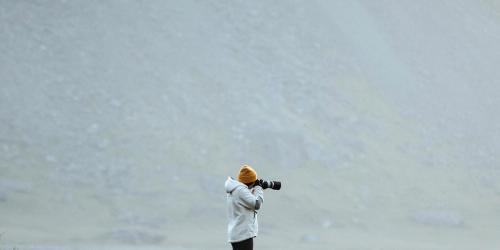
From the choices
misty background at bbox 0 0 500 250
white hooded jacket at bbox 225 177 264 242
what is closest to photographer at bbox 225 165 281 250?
white hooded jacket at bbox 225 177 264 242

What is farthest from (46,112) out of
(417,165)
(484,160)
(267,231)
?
(484,160)

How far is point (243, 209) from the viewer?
6.97 metres

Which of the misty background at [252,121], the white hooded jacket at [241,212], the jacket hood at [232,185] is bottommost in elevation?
the white hooded jacket at [241,212]

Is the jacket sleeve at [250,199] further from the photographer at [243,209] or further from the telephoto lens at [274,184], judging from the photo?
the telephoto lens at [274,184]

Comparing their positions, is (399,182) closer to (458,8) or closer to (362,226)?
(362,226)

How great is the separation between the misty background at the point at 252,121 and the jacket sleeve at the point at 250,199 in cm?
1820

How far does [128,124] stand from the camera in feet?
116

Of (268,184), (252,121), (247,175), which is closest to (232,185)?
(247,175)

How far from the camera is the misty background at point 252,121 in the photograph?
3070 centimetres

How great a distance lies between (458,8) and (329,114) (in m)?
14.9

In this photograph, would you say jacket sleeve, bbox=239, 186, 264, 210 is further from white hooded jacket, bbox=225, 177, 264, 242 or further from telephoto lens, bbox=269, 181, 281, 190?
telephoto lens, bbox=269, 181, 281, 190

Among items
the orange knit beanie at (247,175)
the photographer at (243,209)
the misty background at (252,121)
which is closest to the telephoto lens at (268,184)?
the photographer at (243,209)

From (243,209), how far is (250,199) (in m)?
0.19

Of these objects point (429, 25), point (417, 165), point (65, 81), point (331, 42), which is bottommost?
point (417, 165)
